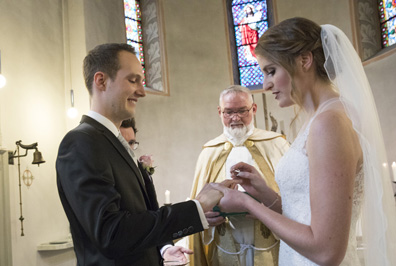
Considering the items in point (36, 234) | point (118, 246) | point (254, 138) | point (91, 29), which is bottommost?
point (36, 234)

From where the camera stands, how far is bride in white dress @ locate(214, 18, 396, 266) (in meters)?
1.82

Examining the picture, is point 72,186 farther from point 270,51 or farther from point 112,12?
point 112,12

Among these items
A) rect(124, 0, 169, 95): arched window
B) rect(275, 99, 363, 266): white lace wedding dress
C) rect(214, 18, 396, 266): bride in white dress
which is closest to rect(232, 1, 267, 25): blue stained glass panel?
rect(124, 0, 169, 95): arched window

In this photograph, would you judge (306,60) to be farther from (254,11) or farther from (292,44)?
(254,11)

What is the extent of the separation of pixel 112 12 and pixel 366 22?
511cm

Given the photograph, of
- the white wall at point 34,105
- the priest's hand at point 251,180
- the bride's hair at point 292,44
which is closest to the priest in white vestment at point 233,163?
the priest's hand at point 251,180

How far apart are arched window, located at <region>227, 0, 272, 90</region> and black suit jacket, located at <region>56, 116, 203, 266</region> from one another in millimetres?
8883

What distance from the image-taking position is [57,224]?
6773 millimetres

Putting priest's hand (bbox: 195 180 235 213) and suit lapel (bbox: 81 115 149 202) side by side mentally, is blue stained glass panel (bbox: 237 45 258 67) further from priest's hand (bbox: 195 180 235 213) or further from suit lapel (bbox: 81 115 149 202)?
suit lapel (bbox: 81 115 149 202)

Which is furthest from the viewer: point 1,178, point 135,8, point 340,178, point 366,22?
point 135,8

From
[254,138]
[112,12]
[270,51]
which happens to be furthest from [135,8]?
[270,51]

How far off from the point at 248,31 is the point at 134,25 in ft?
8.98

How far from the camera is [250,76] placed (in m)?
10.8

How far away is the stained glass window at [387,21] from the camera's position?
9328 mm
